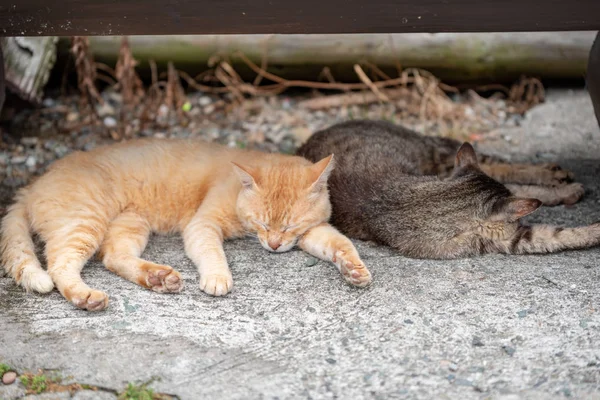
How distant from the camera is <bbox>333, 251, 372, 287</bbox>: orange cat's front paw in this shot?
12.9 ft

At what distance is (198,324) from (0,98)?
2347 millimetres

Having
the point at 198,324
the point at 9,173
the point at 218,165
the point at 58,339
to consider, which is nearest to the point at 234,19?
the point at 218,165

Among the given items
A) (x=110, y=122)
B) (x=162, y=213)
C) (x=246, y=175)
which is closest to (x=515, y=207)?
(x=246, y=175)

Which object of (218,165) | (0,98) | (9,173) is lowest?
(9,173)

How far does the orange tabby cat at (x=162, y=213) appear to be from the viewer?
3986 mm

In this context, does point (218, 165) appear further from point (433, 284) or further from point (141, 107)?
point (141, 107)

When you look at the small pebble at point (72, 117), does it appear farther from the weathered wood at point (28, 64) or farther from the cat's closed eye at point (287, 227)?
the cat's closed eye at point (287, 227)

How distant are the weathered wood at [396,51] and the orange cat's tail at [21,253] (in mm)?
2530

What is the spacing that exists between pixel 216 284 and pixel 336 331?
75 centimetres

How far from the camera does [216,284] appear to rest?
390 cm

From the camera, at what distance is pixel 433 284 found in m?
3.98

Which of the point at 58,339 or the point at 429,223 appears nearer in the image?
the point at 58,339

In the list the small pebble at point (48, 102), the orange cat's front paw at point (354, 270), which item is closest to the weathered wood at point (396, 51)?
the small pebble at point (48, 102)

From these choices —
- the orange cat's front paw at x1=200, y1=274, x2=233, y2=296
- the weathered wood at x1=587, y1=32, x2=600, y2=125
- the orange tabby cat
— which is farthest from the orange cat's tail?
the weathered wood at x1=587, y1=32, x2=600, y2=125
